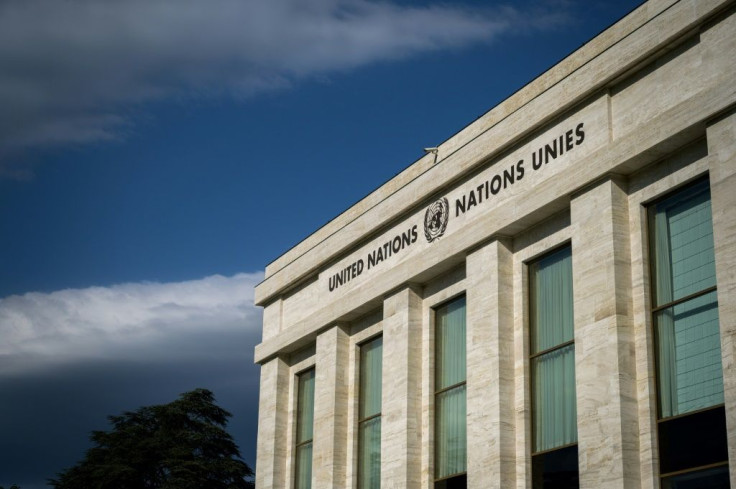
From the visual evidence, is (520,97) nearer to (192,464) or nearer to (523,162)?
(523,162)

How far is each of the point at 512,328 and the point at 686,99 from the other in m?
7.62

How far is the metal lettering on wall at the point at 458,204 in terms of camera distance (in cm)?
3147

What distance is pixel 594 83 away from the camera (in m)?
30.2

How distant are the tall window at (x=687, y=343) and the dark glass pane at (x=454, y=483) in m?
7.29

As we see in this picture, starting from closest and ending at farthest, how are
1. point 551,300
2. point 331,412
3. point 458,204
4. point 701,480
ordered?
point 701,480 < point 551,300 < point 458,204 < point 331,412

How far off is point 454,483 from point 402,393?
10.4 ft

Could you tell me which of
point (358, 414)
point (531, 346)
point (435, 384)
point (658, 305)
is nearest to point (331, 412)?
point (358, 414)

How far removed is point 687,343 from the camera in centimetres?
2730

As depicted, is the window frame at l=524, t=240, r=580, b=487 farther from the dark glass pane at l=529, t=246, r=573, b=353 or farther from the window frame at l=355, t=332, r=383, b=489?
the window frame at l=355, t=332, r=383, b=489

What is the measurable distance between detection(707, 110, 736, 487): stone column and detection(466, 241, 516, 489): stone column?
727 cm

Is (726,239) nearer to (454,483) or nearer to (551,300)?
(551,300)

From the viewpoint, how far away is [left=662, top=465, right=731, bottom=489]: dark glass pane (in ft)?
84.6

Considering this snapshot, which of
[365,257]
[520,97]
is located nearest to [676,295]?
[520,97]

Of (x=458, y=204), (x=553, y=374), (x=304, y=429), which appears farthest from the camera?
(x=304, y=429)
